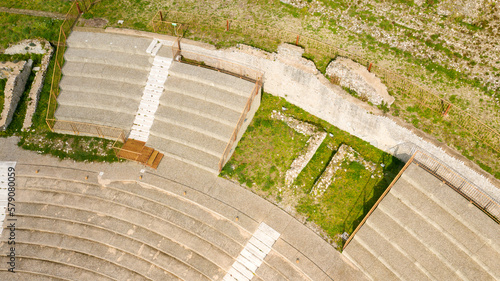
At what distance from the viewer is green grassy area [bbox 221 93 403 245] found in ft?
48.9

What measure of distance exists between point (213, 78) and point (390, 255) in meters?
11.8

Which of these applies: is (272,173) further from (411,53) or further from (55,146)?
(55,146)

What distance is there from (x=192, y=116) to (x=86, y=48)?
27.0ft

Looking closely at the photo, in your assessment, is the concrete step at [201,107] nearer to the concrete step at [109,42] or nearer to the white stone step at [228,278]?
the concrete step at [109,42]

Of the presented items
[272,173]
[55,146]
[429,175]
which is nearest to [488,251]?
[429,175]

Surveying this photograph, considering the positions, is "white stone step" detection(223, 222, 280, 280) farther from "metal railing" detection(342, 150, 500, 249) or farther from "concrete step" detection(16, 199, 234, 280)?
"metal railing" detection(342, 150, 500, 249)

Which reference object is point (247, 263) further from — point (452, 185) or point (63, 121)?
point (63, 121)

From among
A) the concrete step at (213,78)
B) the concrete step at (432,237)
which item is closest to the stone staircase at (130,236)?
the concrete step at (432,237)

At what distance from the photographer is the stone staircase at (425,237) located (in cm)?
1244

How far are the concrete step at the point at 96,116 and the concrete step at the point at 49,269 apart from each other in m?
7.00

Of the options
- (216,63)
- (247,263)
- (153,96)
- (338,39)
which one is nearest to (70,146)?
(153,96)

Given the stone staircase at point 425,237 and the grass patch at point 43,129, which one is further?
the grass patch at point 43,129

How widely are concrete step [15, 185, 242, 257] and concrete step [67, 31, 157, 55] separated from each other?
27.2 feet

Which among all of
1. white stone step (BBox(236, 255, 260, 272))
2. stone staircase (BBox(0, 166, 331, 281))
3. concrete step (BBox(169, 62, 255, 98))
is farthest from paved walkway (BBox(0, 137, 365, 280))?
concrete step (BBox(169, 62, 255, 98))
